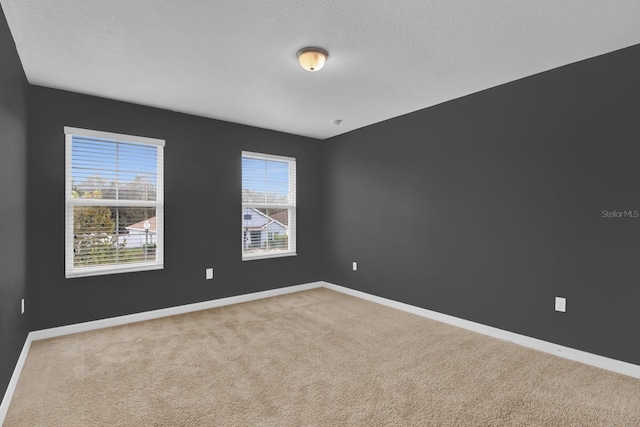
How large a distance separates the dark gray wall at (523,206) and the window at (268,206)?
1.35 meters

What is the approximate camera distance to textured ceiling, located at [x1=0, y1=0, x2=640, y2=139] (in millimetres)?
2012

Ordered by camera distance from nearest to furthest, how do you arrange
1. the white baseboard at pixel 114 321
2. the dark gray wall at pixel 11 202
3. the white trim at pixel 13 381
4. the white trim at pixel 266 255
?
1. the white trim at pixel 13 381
2. the dark gray wall at pixel 11 202
3. the white baseboard at pixel 114 321
4. the white trim at pixel 266 255

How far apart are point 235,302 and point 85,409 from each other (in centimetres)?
240

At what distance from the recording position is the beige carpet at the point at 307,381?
1.94 meters

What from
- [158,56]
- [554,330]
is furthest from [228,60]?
[554,330]

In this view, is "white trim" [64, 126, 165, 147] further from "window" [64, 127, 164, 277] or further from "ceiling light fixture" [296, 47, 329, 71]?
"ceiling light fixture" [296, 47, 329, 71]

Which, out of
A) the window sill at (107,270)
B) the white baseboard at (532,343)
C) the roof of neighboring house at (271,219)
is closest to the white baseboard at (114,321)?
the window sill at (107,270)

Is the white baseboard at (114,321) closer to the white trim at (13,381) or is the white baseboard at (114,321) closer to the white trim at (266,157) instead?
the white trim at (13,381)

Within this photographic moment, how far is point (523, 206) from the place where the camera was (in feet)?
9.93

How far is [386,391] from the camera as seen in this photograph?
2.20m

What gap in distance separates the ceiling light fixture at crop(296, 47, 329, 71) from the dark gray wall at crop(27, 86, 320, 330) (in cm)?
217

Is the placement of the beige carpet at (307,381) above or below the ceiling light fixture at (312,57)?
below

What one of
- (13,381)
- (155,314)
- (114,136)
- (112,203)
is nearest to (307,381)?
(13,381)

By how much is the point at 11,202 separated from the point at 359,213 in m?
3.75
